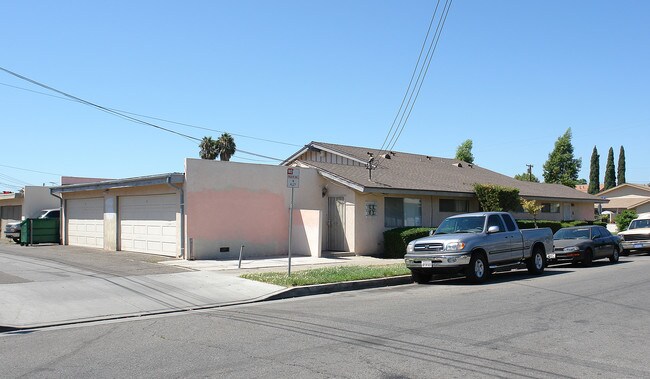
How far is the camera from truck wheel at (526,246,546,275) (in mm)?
16891

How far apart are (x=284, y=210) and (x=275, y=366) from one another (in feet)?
52.5

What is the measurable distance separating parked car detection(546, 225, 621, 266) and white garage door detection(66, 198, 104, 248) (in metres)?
19.5

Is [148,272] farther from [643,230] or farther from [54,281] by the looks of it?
[643,230]

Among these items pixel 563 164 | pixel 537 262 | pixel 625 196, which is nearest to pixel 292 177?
pixel 537 262

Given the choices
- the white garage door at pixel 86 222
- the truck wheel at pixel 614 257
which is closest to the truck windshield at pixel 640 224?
the truck wheel at pixel 614 257

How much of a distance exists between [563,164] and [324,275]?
152ft

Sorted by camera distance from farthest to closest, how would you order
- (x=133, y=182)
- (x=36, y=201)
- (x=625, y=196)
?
(x=625, y=196)
(x=36, y=201)
(x=133, y=182)

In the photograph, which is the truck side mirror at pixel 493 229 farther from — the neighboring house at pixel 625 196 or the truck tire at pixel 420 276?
the neighboring house at pixel 625 196

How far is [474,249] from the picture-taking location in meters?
14.6

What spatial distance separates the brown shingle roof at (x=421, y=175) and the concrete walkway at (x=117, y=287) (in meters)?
5.01

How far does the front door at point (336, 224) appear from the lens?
23.0 m

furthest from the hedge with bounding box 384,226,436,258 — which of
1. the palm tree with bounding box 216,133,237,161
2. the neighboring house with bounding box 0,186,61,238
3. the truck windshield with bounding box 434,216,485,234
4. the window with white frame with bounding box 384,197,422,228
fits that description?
the palm tree with bounding box 216,133,237,161

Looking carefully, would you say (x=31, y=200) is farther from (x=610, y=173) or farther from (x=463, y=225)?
(x=610, y=173)

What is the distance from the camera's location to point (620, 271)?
17.9 meters
